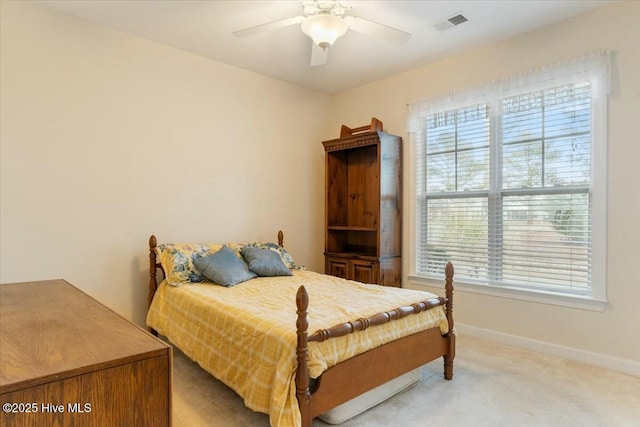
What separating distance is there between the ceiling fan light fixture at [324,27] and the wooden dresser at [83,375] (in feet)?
6.65

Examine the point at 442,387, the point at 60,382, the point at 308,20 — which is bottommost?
the point at 442,387

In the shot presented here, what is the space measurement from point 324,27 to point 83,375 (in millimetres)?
2239

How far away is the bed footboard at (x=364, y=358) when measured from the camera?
1.78m

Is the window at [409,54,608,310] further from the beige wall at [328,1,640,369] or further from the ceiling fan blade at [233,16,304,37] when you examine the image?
the ceiling fan blade at [233,16,304,37]

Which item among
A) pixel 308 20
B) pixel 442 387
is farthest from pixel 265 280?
pixel 308 20

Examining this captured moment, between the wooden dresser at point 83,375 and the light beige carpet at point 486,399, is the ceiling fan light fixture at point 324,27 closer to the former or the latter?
the wooden dresser at point 83,375

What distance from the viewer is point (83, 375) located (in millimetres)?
875

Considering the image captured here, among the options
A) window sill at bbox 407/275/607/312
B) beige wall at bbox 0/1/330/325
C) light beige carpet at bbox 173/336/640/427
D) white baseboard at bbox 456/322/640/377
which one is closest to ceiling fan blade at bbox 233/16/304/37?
beige wall at bbox 0/1/330/325

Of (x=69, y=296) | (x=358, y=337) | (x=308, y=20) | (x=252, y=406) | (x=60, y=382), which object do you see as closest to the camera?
(x=60, y=382)

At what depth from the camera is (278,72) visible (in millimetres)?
4180

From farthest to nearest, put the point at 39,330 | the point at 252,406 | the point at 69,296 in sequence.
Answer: the point at 252,406 → the point at 69,296 → the point at 39,330

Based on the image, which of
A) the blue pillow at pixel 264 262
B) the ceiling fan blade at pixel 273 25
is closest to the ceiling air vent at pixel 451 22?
the ceiling fan blade at pixel 273 25

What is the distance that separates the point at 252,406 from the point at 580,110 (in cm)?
329

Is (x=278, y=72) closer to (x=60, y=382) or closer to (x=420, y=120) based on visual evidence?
(x=420, y=120)
